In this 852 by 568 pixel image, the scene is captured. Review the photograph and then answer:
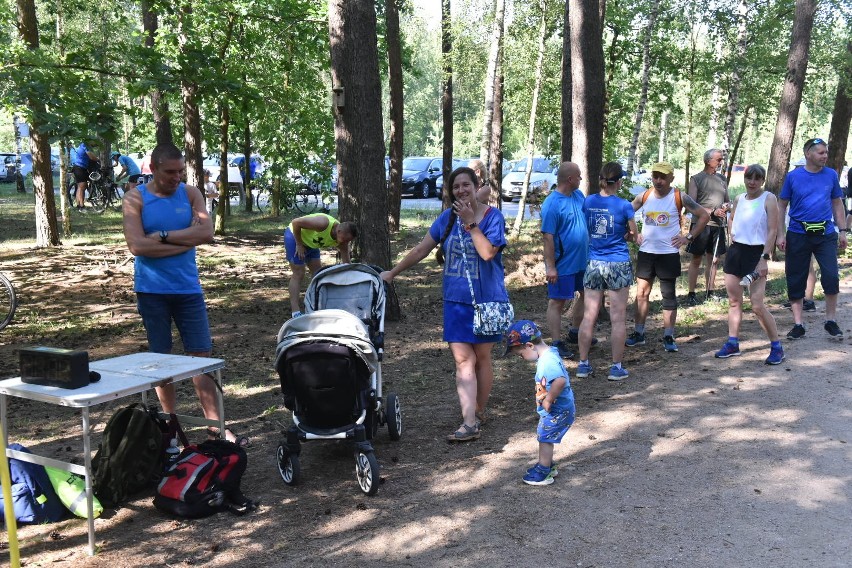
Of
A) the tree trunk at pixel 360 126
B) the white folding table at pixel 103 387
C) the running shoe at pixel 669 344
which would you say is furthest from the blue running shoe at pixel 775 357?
the white folding table at pixel 103 387

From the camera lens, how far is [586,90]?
376 inches

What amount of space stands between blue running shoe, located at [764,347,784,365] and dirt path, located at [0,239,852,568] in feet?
0.62

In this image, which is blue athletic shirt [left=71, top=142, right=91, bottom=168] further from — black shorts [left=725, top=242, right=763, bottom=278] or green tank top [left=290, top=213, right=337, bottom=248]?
black shorts [left=725, top=242, right=763, bottom=278]

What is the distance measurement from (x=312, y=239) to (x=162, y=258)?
3.60m

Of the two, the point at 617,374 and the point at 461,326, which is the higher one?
the point at 461,326

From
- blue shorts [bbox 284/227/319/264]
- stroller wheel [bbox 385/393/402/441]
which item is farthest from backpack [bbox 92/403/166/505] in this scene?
blue shorts [bbox 284/227/319/264]

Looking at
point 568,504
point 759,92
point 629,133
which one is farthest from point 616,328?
point 759,92

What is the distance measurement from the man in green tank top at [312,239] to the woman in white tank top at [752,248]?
3.91 m

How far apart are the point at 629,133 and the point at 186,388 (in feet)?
72.6

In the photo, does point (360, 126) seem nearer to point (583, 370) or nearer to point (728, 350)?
point (583, 370)

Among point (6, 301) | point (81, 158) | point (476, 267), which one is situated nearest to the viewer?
point (476, 267)

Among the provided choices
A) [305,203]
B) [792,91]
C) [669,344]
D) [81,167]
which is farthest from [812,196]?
[81,167]

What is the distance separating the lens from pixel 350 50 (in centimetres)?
939

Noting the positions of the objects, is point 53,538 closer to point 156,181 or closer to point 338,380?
point 338,380
